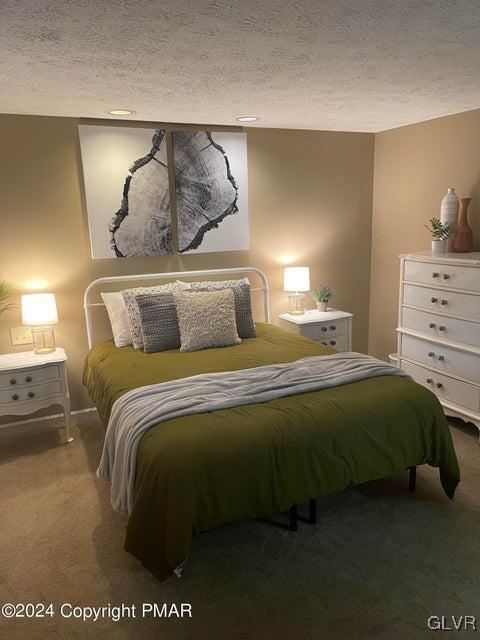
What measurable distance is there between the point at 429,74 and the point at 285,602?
2.68 meters

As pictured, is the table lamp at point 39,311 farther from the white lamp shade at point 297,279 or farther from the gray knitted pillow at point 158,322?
the white lamp shade at point 297,279

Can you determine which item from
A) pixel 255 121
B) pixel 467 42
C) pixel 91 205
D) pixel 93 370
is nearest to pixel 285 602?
pixel 93 370

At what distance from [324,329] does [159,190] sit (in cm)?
180

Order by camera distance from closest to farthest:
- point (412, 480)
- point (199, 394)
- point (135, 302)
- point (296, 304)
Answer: point (199, 394) → point (412, 480) → point (135, 302) → point (296, 304)

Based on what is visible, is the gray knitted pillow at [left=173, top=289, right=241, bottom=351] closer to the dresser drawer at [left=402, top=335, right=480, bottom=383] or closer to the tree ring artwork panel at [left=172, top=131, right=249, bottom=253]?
→ the tree ring artwork panel at [left=172, top=131, right=249, bottom=253]

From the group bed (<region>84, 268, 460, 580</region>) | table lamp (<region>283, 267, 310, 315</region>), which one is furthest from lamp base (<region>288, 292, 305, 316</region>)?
bed (<region>84, 268, 460, 580</region>)

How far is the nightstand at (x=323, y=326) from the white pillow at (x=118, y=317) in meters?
1.40

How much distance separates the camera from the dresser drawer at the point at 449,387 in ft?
10.7

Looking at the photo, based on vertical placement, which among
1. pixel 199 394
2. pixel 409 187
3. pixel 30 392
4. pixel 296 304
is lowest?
pixel 30 392

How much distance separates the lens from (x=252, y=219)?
418cm

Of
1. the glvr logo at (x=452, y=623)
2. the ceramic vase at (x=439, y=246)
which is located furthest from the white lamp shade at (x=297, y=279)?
the glvr logo at (x=452, y=623)

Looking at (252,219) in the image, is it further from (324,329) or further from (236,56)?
(236,56)

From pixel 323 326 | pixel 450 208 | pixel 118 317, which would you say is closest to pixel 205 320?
pixel 118 317

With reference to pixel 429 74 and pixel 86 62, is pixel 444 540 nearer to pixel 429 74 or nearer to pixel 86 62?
pixel 429 74
